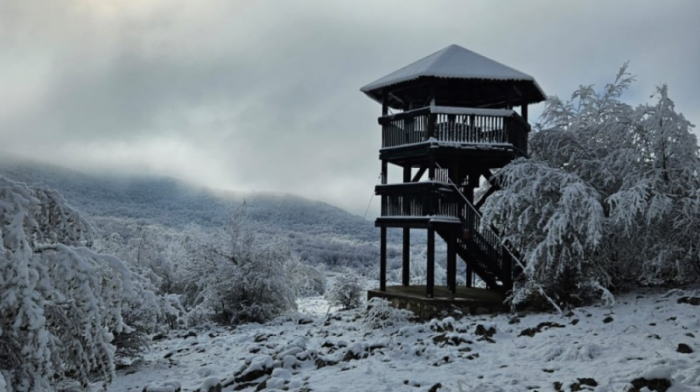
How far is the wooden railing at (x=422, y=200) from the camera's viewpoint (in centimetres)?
1180

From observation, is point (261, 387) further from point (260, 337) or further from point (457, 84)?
point (457, 84)

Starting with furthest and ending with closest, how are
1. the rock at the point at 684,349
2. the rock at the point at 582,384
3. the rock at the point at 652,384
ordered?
1. the rock at the point at 684,349
2. the rock at the point at 582,384
3. the rock at the point at 652,384

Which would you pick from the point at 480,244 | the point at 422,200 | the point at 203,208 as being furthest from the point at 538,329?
the point at 203,208

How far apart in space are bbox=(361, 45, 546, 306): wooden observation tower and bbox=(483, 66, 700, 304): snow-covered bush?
1435mm

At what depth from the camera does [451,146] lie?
38.8ft

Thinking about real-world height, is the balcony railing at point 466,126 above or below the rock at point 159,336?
above

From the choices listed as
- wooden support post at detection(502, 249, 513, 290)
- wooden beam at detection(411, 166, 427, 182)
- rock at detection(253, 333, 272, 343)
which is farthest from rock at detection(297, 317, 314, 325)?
wooden support post at detection(502, 249, 513, 290)

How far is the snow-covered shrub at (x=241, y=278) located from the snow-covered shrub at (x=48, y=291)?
34.0 feet

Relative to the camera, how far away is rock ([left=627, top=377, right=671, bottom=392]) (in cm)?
492

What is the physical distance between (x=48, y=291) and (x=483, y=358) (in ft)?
19.4

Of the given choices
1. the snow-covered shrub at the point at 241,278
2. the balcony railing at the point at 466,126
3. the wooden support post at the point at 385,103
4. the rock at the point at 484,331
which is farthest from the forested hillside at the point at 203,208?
the rock at the point at 484,331

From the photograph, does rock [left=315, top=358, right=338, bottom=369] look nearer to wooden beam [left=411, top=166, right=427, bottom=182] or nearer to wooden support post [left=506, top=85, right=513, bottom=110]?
wooden beam [left=411, top=166, right=427, bottom=182]

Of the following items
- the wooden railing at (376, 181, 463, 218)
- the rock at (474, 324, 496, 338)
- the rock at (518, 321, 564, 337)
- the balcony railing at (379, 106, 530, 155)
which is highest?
the balcony railing at (379, 106, 530, 155)

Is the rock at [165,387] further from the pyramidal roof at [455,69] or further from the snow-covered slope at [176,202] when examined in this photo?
the snow-covered slope at [176,202]
